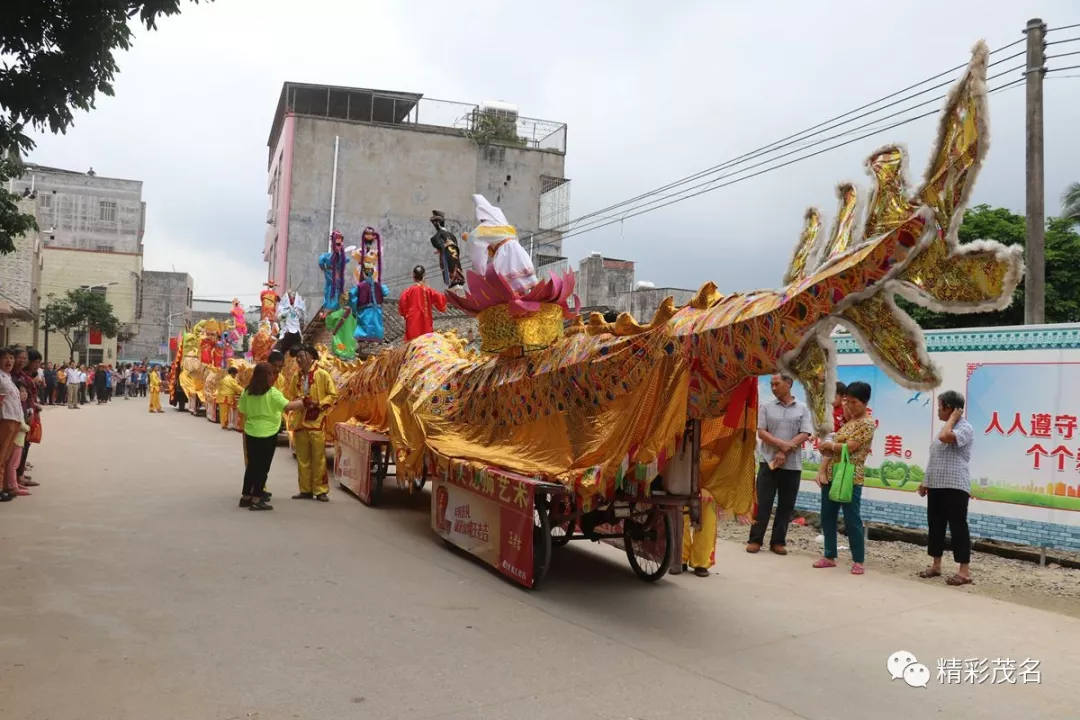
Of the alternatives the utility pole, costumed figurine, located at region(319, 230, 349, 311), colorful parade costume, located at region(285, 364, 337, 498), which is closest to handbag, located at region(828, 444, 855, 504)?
the utility pole

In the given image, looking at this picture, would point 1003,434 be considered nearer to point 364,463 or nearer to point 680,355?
point 680,355

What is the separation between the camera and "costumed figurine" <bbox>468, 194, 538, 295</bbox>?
6.43 m

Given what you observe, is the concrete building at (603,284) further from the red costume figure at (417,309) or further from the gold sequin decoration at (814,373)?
the gold sequin decoration at (814,373)

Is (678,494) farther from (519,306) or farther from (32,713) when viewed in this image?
(32,713)

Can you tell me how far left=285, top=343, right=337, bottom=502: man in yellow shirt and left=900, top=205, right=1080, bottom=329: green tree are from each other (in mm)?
13992

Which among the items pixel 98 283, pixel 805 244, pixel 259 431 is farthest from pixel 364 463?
pixel 98 283

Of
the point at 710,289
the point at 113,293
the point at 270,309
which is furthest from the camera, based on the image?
the point at 113,293

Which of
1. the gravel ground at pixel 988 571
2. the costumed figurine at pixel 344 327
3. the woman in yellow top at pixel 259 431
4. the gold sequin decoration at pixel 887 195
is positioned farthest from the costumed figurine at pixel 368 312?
the gold sequin decoration at pixel 887 195

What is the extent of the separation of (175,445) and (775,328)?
13.3m

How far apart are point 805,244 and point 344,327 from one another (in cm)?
864

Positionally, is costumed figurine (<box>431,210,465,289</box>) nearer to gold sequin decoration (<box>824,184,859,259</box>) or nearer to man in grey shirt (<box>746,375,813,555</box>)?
man in grey shirt (<box>746,375,813,555</box>)

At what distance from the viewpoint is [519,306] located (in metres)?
6.32

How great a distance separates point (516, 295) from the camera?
6.36 meters

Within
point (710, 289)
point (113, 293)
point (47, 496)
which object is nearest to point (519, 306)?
point (710, 289)
